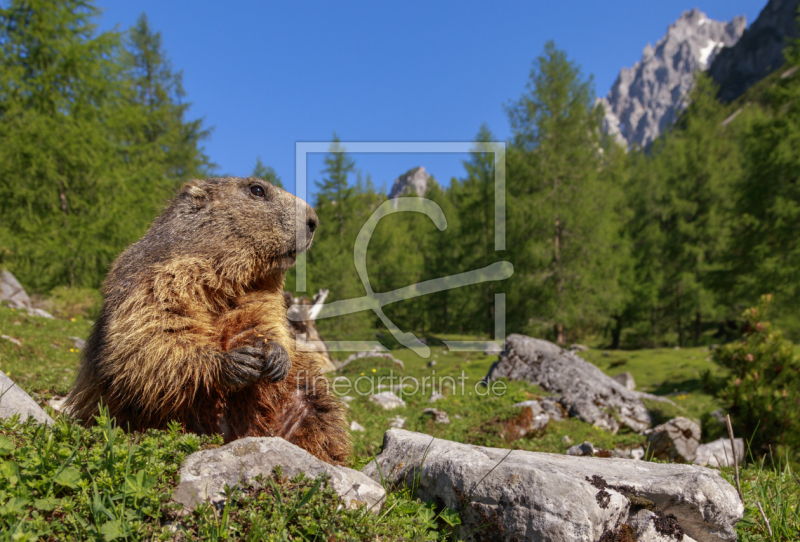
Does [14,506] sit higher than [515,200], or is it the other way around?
[515,200]

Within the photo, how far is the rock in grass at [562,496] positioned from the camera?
225cm

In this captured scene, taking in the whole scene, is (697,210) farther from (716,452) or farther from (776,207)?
(716,452)

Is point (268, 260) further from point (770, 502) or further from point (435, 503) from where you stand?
point (770, 502)

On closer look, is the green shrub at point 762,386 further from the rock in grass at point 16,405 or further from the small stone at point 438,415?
the rock in grass at point 16,405

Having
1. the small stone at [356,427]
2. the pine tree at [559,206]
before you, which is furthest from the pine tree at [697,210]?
the small stone at [356,427]

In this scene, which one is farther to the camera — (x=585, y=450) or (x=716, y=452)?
(x=716, y=452)

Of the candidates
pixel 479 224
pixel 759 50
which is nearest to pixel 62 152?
pixel 479 224

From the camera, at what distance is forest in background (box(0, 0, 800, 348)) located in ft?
55.6

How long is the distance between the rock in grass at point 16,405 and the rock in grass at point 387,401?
6.78m

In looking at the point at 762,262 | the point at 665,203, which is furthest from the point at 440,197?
the point at 762,262

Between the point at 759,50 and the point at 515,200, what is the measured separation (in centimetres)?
12779

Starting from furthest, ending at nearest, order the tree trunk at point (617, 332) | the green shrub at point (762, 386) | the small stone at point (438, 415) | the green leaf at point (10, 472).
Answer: the tree trunk at point (617, 332) < the small stone at point (438, 415) < the green shrub at point (762, 386) < the green leaf at point (10, 472)

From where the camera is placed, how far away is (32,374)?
21.1ft

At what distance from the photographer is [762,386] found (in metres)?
7.59
